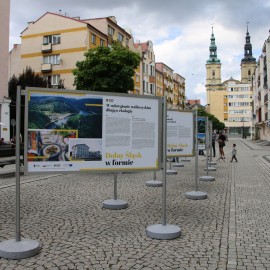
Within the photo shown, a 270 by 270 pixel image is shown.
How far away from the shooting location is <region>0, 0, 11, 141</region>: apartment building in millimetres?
30891

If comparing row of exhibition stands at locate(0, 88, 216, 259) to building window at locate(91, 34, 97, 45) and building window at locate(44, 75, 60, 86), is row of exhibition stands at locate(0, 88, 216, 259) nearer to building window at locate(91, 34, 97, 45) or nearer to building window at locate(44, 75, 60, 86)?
building window at locate(44, 75, 60, 86)

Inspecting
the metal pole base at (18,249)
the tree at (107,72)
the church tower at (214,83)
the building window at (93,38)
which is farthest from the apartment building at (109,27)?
the church tower at (214,83)

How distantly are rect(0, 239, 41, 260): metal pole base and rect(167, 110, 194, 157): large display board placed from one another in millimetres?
4993

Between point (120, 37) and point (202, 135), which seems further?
point (120, 37)

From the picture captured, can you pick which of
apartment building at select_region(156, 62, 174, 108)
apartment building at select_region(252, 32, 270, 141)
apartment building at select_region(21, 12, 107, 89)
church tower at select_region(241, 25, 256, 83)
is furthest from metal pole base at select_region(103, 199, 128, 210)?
church tower at select_region(241, 25, 256, 83)

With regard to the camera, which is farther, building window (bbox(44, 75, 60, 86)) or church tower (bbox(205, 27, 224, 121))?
church tower (bbox(205, 27, 224, 121))

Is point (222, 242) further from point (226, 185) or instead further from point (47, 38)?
point (47, 38)

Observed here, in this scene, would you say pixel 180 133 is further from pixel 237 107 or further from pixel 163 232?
pixel 237 107

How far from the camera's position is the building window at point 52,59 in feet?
148

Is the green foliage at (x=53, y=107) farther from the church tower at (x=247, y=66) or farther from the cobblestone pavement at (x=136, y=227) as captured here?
the church tower at (x=247, y=66)

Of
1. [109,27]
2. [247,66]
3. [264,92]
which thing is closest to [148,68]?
[109,27]

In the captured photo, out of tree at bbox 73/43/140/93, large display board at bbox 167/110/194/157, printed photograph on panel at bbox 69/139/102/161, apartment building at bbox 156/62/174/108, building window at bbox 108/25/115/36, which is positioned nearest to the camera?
printed photograph on panel at bbox 69/139/102/161

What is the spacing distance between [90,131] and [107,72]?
43.0ft

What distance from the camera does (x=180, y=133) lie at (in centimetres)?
946
